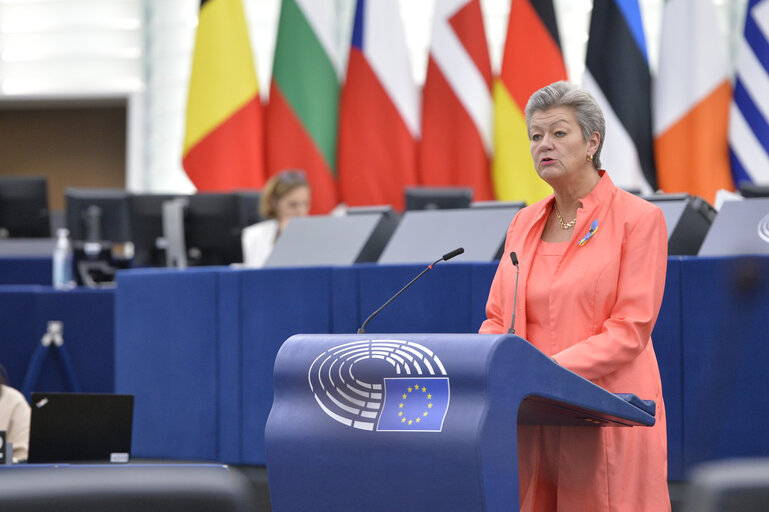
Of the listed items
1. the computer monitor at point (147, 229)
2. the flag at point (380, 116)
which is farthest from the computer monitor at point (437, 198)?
the flag at point (380, 116)

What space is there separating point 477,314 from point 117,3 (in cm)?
700

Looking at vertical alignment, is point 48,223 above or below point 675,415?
above

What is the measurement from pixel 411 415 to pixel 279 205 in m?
3.35

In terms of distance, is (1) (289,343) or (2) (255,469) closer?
(1) (289,343)

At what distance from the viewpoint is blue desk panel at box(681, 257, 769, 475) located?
3285 millimetres

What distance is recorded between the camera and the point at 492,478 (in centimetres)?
182

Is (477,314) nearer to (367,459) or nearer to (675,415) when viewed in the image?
(675,415)

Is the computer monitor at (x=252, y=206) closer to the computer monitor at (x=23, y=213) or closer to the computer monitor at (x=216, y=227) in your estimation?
the computer monitor at (x=216, y=227)

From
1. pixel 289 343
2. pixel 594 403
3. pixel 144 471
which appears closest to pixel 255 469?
pixel 289 343

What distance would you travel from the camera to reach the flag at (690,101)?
275 inches

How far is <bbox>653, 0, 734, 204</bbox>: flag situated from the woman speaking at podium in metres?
4.92

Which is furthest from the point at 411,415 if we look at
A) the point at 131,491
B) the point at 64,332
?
the point at 64,332

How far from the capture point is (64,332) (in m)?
6.01

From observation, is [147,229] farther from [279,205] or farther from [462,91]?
[462,91]
